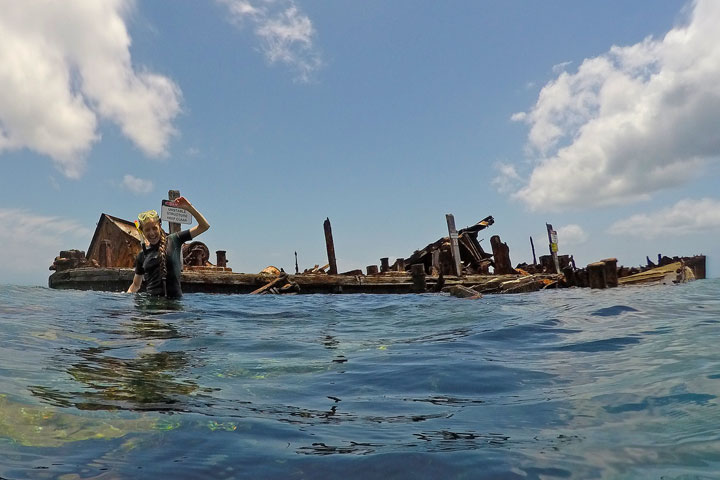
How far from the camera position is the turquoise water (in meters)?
1.95

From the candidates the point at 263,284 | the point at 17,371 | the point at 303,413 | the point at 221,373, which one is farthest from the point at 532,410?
the point at 263,284

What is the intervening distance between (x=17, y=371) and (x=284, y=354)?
2130 millimetres

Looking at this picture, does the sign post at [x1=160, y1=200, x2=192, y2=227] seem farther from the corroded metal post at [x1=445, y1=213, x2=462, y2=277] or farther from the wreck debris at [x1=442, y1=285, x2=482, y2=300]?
the corroded metal post at [x1=445, y1=213, x2=462, y2=277]

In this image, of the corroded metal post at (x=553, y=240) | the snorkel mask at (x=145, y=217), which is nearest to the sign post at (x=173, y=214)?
the snorkel mask at (x=145, y=217)

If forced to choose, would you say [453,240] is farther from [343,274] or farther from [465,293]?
[465,293]

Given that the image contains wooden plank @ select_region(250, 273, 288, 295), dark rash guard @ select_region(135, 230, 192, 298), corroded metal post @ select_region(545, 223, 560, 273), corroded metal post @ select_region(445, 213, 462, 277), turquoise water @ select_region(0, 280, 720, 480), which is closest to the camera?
turquoise water @ select_region(0, 280, 720, 480)

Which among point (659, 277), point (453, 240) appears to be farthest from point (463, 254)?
point (659, 277)

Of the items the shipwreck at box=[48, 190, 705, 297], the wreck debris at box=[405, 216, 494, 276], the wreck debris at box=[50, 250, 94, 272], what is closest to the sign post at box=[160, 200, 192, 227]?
the shipwreck at box=[48, 190, 705, 297]

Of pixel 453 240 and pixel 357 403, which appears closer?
pixel 357 403

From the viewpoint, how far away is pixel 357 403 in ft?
9.83

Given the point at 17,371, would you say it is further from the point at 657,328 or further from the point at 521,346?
the point at 657,328

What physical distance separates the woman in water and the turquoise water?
2296mm

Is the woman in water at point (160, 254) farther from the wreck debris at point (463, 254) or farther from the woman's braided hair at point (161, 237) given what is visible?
the wreck debris at point (463, 254)

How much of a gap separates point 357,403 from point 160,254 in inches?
251
